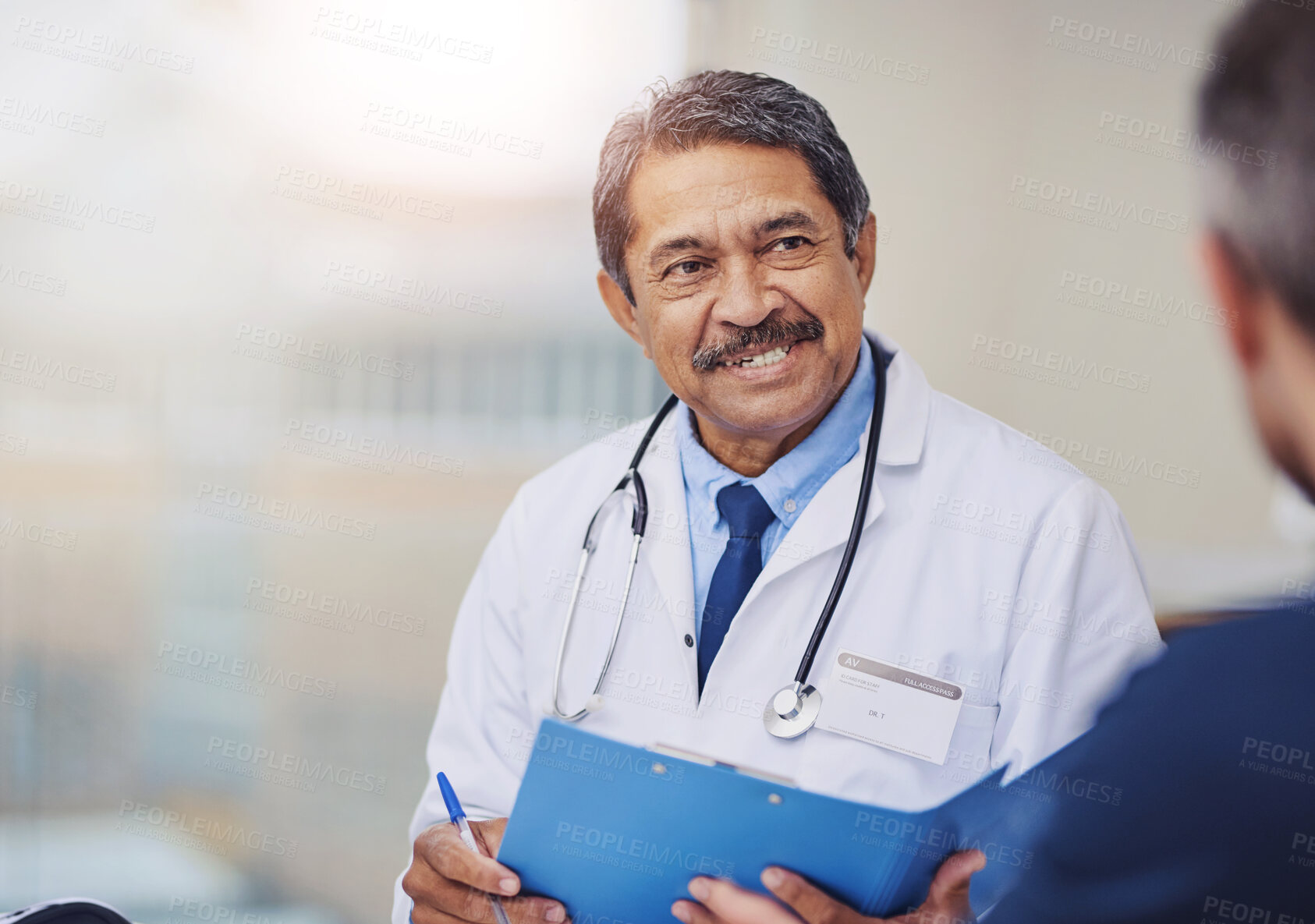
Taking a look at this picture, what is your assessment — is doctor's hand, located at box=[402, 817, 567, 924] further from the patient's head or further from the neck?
the patient's head

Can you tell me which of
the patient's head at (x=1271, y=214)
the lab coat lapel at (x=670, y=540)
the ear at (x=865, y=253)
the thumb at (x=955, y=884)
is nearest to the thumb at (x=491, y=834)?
the lab coat lapel at (x=670, y=540)

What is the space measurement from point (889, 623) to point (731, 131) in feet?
2.28

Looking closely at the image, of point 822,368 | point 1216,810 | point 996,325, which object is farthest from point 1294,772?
point 996,325

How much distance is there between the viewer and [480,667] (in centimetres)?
145

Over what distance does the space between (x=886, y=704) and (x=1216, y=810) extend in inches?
27.9

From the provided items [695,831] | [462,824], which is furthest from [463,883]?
[695,831]

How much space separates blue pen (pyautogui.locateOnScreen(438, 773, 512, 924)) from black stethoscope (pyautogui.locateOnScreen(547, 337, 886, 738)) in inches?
8.2

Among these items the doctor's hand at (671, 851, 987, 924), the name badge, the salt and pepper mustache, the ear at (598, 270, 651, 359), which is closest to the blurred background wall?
the ear at (598, 270, 651, 359)

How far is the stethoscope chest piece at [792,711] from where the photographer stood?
1188 mm

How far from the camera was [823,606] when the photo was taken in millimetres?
1249

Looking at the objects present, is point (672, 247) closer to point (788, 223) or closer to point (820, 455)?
point (788, 223)

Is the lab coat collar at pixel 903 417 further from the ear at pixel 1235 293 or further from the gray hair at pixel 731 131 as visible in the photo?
the ear at pixel 1235 293

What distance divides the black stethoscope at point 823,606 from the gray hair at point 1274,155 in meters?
0.80

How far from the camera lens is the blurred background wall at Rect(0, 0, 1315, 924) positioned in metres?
1.76
